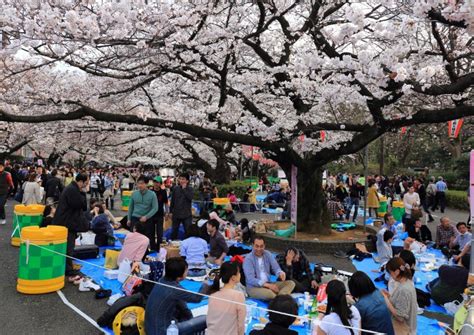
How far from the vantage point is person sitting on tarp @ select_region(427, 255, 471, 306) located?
628cm

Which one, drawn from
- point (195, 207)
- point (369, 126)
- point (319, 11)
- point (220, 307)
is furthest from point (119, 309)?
point (195, 207)

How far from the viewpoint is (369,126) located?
8961mm

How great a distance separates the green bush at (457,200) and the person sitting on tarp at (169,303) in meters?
21.7

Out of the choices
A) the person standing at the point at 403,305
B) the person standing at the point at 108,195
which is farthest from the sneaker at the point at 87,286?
the person standing at the point at 108,195

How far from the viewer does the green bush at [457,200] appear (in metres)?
22.0

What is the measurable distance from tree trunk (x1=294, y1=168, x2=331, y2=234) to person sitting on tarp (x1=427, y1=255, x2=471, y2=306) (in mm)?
4895

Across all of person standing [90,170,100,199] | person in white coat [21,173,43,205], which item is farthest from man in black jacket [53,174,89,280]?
person standing [90,170,100,199]

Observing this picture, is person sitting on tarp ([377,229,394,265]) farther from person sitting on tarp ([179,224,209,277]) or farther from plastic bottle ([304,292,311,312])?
person sitting on tarp ([179,224,209,277])

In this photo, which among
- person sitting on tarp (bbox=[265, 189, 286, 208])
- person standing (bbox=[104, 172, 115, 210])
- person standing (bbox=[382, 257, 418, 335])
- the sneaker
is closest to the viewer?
person standing (bbox=[382, 257, 418, 335])

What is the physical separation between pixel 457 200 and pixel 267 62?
17.4 meters

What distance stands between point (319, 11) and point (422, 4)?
6.16 m

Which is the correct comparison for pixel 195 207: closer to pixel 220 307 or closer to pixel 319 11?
pixel 319 11

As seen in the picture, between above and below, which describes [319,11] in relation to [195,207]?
above

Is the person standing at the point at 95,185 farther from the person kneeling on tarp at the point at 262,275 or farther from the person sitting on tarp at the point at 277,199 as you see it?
the person kneeling on tarp at the point at 262,275
